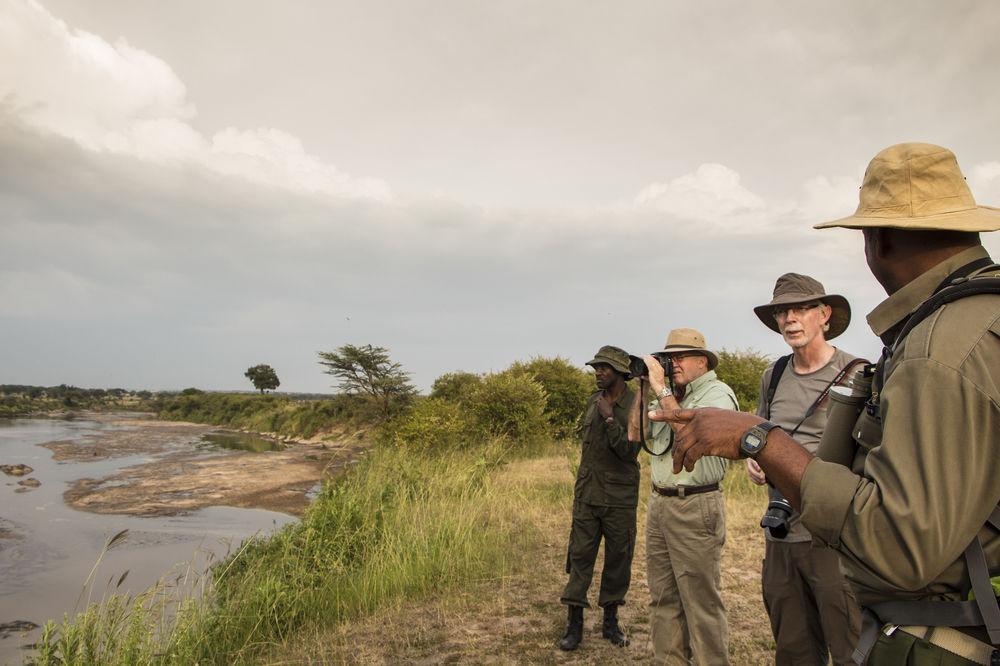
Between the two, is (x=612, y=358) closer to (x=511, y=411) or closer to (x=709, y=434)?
(x=709, y=434)

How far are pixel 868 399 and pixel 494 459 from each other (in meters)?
11.7

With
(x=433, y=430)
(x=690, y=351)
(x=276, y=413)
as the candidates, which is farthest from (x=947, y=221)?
(x=276, y=413)

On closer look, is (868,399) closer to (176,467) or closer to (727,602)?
(727,602)

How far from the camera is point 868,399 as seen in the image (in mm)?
1502

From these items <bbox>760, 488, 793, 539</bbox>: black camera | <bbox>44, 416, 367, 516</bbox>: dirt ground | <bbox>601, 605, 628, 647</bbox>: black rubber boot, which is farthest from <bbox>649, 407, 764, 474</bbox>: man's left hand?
<bbox>44, 416, 367, 516</bbox>: dirt ground

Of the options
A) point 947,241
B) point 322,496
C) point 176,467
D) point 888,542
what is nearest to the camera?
point 888,542

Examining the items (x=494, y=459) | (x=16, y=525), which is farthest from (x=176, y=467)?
(x=494, y=459)

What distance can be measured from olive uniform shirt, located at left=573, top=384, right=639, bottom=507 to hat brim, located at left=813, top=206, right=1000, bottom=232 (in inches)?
130

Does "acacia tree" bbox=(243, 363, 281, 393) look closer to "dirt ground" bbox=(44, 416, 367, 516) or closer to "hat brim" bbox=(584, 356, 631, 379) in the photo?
"dirt ground" bbox=(44, 416, 367, 516)

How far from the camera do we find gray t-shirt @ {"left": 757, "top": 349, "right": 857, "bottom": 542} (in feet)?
10.4

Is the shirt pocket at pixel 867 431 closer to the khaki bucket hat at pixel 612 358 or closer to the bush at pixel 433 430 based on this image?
the khaki bucket hat at pixel 612 358

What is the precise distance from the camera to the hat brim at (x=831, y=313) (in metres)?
3.40

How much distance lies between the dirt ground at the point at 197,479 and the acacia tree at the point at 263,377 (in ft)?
150

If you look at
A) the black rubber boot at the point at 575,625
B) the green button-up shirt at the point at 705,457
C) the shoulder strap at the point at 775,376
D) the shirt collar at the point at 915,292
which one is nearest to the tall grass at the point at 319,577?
the black rubber boot at the point at 575,625
